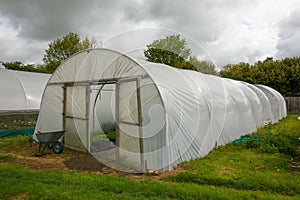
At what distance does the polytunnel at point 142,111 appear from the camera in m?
5.17

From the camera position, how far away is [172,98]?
18.0 feet

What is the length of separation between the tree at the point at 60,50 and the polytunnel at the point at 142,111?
13.9 meters

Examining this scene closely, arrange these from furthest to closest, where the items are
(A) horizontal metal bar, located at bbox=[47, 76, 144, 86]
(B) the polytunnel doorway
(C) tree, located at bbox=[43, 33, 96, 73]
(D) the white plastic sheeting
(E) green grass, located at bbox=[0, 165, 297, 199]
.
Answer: (C) tree, located at bbox=[43, 33, 96, 73] → (D) the white plastic sheeting → (A) horizontal metal bar, located at bbox=[47, 76, 144, 86] → (B) the polytunnel doorway → (E) green grass, located at bbox=[0, 165, 297, 199]

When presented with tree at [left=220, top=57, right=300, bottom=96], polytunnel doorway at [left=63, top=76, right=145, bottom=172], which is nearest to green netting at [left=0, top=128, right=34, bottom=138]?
polytunnel doorway at [left=63, top=76, right=145, bottom=172]

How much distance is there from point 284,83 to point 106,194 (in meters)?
20.2

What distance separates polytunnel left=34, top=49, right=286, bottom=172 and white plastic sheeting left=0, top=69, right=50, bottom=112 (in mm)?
2393

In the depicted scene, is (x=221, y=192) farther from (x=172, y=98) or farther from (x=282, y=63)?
(x=282, y=63)

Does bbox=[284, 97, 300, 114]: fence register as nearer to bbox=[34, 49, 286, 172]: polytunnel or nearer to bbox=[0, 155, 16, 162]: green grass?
bbox=[34, 49, 286, 172]: polytunnel

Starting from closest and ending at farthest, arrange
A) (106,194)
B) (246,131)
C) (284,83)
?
(106,194) → (246,131) → (284,83)

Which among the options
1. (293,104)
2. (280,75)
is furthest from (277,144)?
(280,75)

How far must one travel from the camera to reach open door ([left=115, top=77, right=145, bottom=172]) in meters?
5.26

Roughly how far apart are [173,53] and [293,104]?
1101 cm

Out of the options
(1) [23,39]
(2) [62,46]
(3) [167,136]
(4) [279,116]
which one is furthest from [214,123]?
(1) [23,39]

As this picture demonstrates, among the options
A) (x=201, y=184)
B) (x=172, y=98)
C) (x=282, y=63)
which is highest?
(x=282, y=63)
